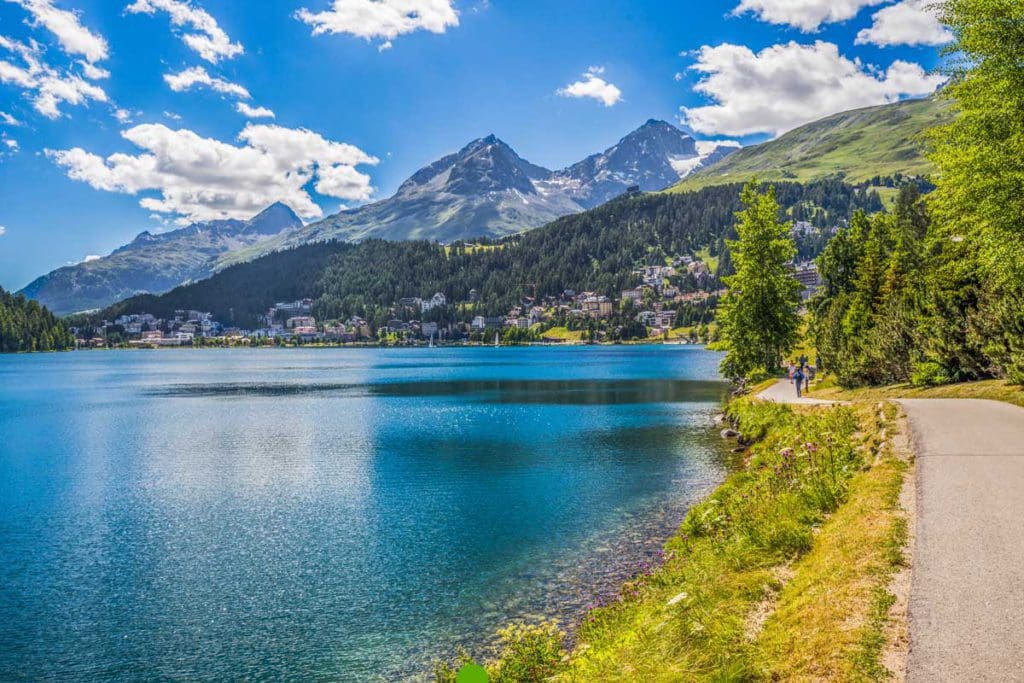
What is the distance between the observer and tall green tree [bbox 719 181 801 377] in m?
62.5

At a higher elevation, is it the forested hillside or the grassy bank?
the forested hillside

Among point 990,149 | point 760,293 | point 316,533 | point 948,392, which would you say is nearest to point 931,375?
point 948,392

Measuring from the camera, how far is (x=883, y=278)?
188ft

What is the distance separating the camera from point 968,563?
10570mm

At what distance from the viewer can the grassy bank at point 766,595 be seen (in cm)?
900

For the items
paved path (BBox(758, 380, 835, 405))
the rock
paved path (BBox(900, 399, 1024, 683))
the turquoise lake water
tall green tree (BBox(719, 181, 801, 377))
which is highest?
tall green tree (BBox(719, 181, 801, 377))

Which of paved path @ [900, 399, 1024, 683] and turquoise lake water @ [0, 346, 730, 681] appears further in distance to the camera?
turquoise lake water @ [0, 346, 730, 681]

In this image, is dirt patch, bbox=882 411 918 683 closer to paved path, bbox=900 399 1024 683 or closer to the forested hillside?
paved path, bbox=900 399 1024 683

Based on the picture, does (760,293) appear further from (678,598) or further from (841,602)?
(841,602)

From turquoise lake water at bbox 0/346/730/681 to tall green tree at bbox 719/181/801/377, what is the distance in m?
9.47

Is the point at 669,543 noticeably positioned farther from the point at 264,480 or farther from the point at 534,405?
the point at 534,405

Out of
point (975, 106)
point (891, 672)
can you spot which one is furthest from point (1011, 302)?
point (891, 672)

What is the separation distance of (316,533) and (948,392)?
3288 centimetres

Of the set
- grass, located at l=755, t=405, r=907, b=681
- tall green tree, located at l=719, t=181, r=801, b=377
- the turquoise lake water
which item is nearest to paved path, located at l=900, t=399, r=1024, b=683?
grass, located at l=755, t=405, r=907, b=681
